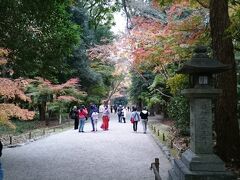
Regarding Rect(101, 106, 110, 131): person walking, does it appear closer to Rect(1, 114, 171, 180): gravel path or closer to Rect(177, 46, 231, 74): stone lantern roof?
Rect(1, 114, 171, 180): gravel path

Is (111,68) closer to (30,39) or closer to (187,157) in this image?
(30,39)

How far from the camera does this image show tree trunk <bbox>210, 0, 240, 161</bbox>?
405 inches

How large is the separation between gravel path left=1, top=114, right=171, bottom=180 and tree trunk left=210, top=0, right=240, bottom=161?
6.00 feet

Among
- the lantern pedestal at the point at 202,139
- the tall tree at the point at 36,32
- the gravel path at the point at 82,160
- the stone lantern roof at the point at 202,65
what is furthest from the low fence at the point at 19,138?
the stone lantern roof at the point at 202,65

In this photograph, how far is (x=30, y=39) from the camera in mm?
13281

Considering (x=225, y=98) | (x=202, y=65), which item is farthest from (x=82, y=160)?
(x=202, y=65)

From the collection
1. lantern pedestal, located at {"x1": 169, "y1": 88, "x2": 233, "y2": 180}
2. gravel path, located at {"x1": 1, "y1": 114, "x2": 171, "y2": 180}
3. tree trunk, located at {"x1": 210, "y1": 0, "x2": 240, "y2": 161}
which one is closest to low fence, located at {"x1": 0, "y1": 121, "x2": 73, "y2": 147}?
gravel path, located at {"x1": 1, "y1": 114, "x2": 171, "y2": 180}

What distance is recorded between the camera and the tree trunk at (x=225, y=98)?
10.3 m

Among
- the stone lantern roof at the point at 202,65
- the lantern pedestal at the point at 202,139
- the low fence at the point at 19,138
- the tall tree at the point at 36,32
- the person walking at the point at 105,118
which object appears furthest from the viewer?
the person walking at the point at 105,118

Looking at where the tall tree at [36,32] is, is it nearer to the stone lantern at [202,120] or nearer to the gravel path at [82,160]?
the gravel path at [82,160]

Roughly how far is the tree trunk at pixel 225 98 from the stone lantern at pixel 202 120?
260cm

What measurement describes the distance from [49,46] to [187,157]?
25.1ft

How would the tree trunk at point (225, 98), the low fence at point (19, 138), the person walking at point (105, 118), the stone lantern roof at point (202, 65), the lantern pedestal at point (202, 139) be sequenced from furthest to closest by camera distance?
1. the person walking at point (105, 118)
2. the low fence at point (19, 138)
3. the tree trunk at point (225, 98)
4. the stone lantern roof at point (202, 65)
5. the lantern pedestal at point (202, 139)

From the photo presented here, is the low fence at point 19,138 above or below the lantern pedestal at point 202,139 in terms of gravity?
below
